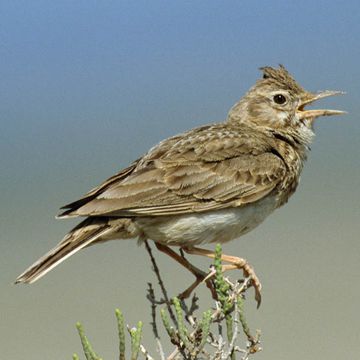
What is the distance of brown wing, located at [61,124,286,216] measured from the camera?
594 cm

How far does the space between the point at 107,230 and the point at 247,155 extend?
139 centimetres

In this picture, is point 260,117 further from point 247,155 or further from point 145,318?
point 145,318

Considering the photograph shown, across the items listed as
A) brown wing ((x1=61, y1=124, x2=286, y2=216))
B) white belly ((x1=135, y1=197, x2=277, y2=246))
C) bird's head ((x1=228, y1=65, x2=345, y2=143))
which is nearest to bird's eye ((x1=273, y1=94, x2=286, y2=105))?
bird's head ((x1=228, y1=65, x2=345, y2=143))

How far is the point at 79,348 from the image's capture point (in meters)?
14.2

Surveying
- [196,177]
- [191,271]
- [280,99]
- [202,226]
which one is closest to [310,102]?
[280,99]

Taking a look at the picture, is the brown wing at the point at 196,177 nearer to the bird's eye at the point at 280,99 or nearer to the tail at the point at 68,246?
the tail at the point at 68,246

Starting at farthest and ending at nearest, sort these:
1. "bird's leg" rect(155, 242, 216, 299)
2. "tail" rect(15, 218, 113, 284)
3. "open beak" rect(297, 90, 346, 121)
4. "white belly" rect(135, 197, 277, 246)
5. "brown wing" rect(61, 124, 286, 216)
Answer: "open beak" rect(297, 90, 346, 121), "white belly" rect(135, 197, 277, 246), "brown wing" rect(61, 124, 286, 216), "bird's leg" rect(155, 242, 216, 299), "tail" rect(15, 218, 113, 284)

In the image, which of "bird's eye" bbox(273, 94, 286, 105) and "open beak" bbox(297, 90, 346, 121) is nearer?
"open beak" bbox(297, 90, 346, 121)

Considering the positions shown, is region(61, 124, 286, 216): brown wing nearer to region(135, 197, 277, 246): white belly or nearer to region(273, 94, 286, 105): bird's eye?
region(135, 197, 277, 246): white belly

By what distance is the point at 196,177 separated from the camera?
6414 mm

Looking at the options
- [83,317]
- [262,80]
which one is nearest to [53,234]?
[83,317]

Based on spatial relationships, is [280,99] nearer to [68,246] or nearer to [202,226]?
[202,226]

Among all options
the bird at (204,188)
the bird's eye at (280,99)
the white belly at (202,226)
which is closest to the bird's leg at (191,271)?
the bird at (204,188)

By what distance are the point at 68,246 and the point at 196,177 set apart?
1200 mm
